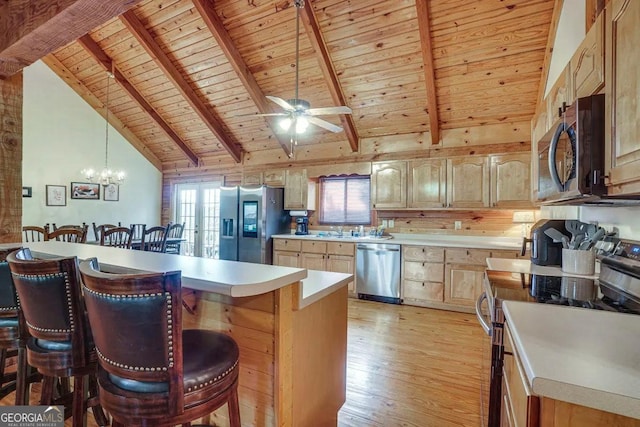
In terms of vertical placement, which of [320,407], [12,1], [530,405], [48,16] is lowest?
[320,407]

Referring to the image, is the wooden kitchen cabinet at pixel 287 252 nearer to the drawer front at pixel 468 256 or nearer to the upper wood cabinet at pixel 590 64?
the drawer front at pixel 468 256

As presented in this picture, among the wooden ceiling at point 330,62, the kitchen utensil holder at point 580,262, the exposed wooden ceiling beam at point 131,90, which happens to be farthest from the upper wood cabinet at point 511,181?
the exposed wooden ceiling beam at point 131,90

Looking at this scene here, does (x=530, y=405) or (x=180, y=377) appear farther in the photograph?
(x=180, y=377)

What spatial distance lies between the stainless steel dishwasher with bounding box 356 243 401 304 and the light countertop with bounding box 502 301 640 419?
3088 mm

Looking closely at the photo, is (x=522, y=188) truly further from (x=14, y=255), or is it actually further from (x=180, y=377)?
(x=14, y=255)

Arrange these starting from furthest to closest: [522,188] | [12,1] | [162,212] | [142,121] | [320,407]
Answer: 1. [162,212]
2. [142,121]
3. [522,188]
4. [12,1]
5. [320,407]

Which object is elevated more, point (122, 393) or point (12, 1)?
point (12, 1)

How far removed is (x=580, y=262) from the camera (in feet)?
6.27

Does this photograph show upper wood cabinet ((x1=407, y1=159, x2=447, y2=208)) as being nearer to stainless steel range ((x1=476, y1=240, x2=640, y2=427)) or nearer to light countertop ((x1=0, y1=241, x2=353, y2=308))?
stainless steel range ((x1=476, y1=240, x2=640, y2=427))

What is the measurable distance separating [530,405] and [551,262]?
6.14 ft

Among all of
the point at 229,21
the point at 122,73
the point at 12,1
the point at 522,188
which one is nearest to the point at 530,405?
the point at 12,1

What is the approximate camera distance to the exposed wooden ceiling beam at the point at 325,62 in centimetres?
349

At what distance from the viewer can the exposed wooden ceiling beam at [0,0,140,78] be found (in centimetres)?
160

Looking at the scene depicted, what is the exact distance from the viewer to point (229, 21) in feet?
12.8
